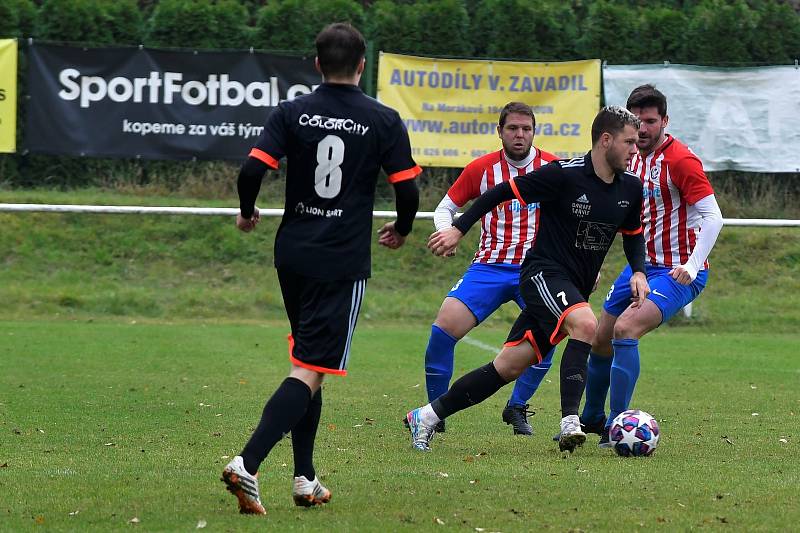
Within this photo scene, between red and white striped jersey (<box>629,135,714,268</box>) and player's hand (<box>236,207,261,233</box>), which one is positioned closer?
player's hand (<box>236,207,261,233</box>)

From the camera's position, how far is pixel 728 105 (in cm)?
1711

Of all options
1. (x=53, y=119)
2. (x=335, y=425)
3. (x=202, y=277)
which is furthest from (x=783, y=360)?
(x=53, y=119)

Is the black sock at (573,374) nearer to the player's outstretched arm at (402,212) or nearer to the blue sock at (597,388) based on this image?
the blue sock at (597,388)

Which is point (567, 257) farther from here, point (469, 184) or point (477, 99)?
point (477, 99)

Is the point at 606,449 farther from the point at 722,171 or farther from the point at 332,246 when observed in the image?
the point at 722,171

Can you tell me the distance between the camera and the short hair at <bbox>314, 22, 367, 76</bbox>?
17.3 ft

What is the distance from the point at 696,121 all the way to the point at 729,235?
180 cm

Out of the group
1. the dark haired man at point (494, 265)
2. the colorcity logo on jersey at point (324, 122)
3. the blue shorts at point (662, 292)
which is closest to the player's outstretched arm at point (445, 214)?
the dark haired man at point (494, 265)

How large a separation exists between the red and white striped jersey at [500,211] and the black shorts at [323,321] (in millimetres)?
3022

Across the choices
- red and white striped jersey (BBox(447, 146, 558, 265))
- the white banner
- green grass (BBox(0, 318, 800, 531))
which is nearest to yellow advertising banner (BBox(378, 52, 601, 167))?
the white banner

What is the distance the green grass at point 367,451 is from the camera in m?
5.22

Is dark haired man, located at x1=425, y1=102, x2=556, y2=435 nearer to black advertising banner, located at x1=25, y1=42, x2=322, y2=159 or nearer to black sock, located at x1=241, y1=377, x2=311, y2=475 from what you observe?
black sock, located at x1=241, y1=377, x2=311, y2=475

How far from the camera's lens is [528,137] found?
8.39 metres

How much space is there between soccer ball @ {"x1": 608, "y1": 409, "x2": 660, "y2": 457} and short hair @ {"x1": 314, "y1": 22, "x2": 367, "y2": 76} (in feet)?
9.46
